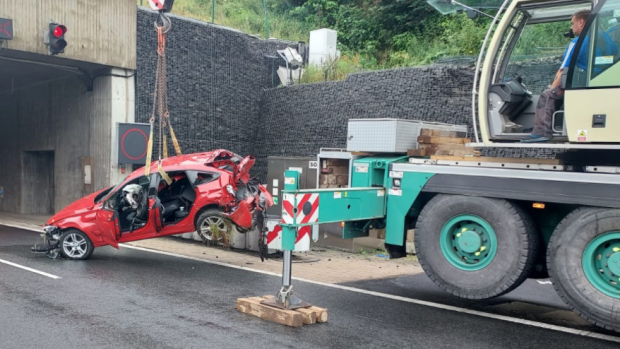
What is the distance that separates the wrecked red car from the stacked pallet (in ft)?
10.7

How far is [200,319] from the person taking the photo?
6.90 metres

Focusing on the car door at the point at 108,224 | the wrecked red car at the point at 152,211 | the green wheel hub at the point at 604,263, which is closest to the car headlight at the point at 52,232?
the wrecked red car at the point at 152,211

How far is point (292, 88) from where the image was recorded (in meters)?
18.0

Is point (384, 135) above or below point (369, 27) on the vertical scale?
below

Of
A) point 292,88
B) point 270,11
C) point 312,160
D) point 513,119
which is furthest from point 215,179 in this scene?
point 270,11

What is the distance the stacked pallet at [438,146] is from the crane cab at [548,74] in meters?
0.35

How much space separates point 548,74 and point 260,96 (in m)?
12.4

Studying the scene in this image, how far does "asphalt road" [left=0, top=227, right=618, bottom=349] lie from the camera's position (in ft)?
20.0

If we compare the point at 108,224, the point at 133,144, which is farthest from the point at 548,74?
the point at 133,144

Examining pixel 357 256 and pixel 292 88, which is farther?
pixel 292 88

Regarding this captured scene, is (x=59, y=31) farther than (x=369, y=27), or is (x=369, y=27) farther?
(x=369, y=27)

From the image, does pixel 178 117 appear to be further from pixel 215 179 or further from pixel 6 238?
pixel 215 179

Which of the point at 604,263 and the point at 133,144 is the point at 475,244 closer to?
the point at 604,263

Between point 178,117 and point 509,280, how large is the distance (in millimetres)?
12244
